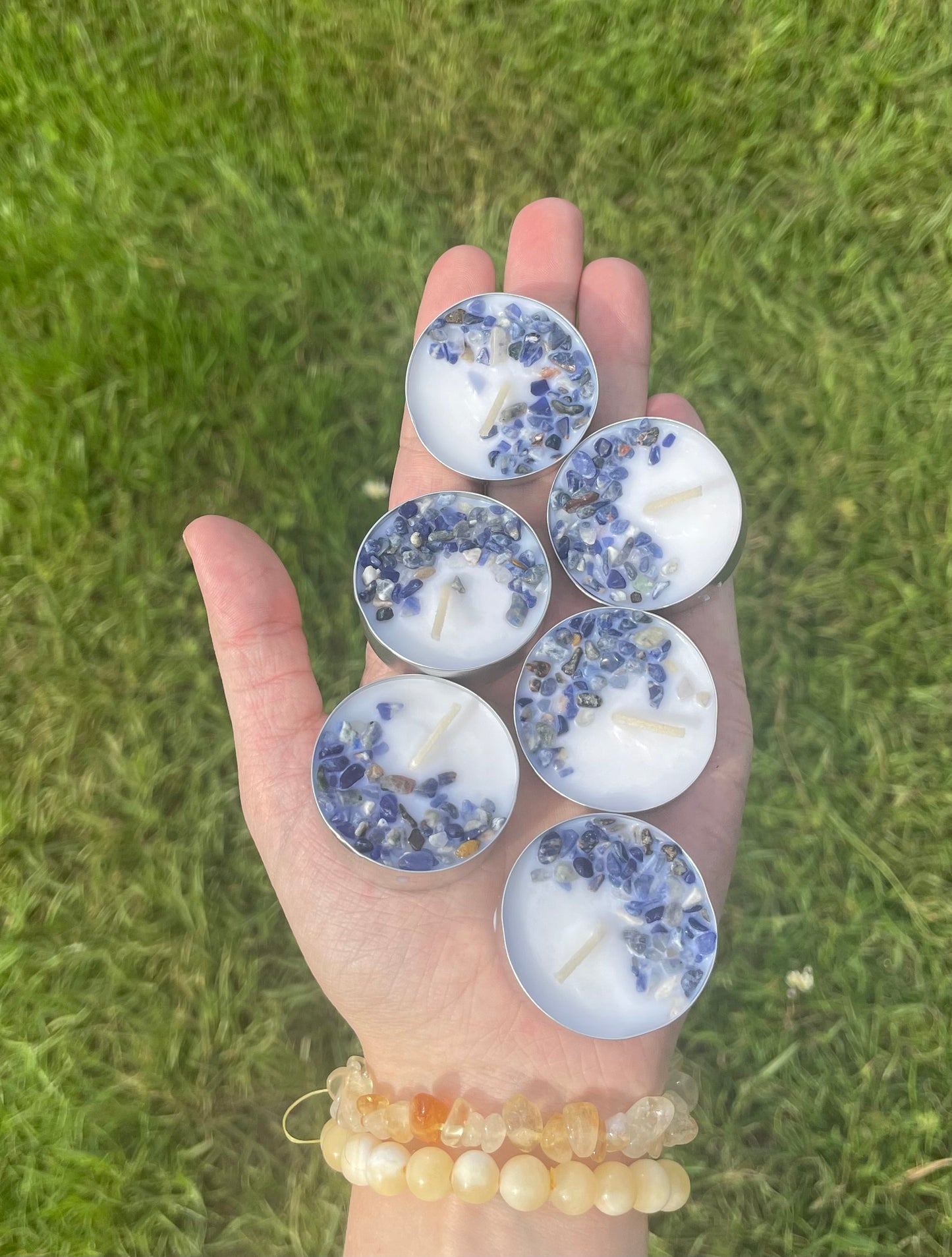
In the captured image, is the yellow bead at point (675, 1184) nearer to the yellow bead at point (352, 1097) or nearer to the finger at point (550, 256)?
the yellow bead at point (352, 1097)

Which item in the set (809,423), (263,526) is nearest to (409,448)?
(263,526)

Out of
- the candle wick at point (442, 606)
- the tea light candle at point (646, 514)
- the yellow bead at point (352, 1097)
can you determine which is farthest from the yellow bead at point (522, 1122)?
the tea light candle at point (646, 514)

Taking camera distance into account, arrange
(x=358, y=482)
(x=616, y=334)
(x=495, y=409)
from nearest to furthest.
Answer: (x=495, y=409)
(x=616, y=334)
(x=358, y=482)

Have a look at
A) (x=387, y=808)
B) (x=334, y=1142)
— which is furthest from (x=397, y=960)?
(x=334, y=1142)

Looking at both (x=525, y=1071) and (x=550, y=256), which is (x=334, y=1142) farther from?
(x=550, y=256)

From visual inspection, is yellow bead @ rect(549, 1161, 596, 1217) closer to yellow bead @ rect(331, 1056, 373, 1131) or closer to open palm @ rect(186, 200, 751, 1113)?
open palm @ rect(186, 200, 751, 1113)

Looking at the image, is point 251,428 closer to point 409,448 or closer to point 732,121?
point 409,448

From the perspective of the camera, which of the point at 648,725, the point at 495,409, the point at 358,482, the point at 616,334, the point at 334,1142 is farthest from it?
the point at 358,482
